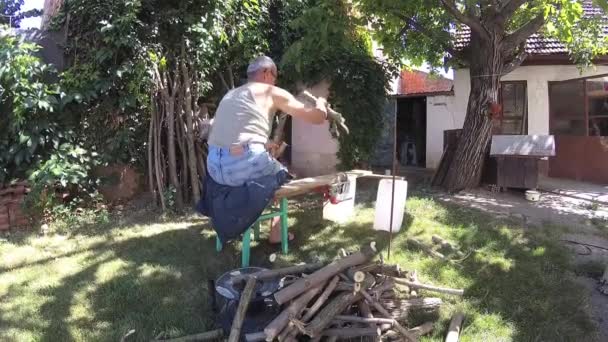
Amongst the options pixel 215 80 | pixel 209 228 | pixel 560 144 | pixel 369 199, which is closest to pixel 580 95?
pixel 560 144

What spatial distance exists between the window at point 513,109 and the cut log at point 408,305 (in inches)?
307

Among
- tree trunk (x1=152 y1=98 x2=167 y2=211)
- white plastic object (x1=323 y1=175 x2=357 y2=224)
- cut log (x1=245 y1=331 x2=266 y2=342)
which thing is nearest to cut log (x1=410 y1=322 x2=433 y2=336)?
cut log (x1=245 y1=331 x2=266 y2=342)

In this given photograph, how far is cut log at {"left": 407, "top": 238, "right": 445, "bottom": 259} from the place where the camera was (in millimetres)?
4629

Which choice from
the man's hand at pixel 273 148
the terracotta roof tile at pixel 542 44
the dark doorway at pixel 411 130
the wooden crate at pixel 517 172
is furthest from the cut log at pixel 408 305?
the dark doorway at pixel 411 130

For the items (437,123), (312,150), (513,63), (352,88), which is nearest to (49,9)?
(352,88)

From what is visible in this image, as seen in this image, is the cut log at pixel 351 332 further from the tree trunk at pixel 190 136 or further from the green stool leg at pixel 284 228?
the tree trunk at pixel 190 136

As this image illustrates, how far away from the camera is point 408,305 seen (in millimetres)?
3568

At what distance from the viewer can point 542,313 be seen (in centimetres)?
373

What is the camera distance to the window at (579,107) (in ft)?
31.9

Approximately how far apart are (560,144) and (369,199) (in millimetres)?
5777

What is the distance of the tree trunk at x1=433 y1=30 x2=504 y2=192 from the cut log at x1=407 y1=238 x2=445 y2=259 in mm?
2957

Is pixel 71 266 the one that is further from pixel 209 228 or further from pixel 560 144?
pixel 560 144

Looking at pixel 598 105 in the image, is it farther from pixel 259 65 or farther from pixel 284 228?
pixel 259 65

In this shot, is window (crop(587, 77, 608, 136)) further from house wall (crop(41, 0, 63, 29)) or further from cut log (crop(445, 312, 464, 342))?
house wall (crop(41, 0, 63, 29))
